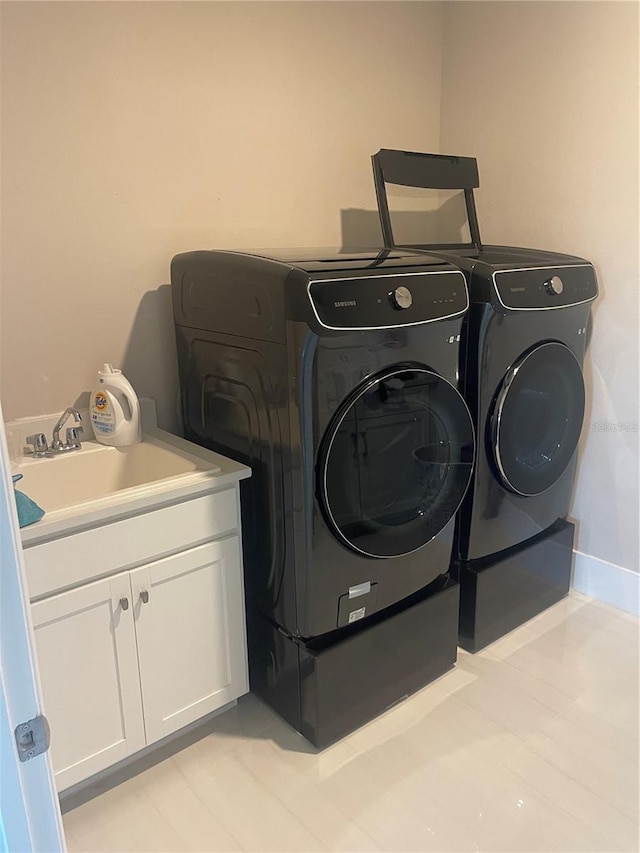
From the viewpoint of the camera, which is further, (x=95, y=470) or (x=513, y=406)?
(x=513, y=406)

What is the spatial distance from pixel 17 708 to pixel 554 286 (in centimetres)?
181

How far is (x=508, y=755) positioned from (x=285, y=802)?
0.61m

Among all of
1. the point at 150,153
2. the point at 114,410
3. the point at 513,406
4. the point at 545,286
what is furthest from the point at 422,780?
the point at 150,153

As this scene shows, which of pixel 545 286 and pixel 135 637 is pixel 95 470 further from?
pixel 545 286

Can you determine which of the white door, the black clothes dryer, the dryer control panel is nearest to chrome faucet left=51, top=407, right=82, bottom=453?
the black clothes dryer

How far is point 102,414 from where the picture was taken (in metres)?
1.94

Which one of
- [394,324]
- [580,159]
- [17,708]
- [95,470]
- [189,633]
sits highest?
[580,159]

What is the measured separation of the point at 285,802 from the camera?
1.67 metres

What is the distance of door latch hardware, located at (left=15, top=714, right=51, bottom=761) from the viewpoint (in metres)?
0.84

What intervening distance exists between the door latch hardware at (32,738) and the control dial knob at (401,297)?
1158mm

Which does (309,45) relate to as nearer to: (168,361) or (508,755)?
(168,361)

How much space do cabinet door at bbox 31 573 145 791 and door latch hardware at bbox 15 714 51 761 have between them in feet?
2.20

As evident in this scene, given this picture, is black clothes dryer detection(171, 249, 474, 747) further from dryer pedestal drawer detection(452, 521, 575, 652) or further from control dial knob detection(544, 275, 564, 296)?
control dial knob detection(544, 275, 564, 296)

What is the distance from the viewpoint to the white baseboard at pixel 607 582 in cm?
243
